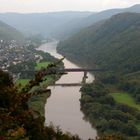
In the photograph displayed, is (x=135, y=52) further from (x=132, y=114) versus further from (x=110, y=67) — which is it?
(x=132, y=114)

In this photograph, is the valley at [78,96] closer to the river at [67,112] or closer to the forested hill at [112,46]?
the river at [67,112]

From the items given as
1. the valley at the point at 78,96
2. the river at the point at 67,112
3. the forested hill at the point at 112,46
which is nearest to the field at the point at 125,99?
the valley at the point at 78,96

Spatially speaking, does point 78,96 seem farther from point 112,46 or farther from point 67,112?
point 112,46

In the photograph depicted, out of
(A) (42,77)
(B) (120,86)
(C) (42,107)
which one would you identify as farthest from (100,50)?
(A) (42,77)

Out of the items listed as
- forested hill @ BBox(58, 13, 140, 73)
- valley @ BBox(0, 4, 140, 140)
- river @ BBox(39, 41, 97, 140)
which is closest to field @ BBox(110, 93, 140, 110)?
valley @ BBox(0, 4, 140, 140)

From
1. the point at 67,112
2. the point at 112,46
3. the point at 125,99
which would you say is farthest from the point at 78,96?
the point at 112,46
